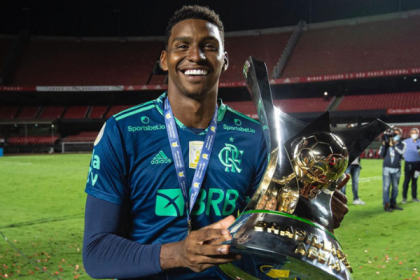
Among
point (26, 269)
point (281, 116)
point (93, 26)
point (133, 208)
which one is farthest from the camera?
point (93, 26)

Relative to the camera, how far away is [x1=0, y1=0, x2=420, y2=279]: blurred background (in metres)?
30.6

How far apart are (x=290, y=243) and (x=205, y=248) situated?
0.23 metres

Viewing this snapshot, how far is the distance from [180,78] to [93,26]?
42065mm

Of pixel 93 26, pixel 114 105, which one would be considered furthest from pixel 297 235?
pixel 93 26

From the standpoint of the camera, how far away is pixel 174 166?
5.63 feet

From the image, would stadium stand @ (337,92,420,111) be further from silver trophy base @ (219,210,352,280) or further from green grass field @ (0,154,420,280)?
silver trophy base @ (219,210,352,280)

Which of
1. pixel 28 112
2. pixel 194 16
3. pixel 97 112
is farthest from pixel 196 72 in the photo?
pixel 28 112

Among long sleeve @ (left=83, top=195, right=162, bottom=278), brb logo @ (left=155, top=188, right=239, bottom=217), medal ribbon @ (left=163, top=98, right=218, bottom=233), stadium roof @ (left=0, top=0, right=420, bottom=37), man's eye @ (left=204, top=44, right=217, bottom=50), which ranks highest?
stadium roof @ (left=0, top=0, right=420, bottom=37)

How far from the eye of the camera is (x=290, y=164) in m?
1.26

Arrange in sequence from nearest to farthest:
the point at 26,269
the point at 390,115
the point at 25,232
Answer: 1. the point at 26,269
2. the point at 25,232
3. the point at 390,115

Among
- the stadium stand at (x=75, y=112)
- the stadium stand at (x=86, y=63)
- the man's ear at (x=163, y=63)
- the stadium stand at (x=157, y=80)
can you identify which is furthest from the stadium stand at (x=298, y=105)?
the man's ear at (x=163, y=63)

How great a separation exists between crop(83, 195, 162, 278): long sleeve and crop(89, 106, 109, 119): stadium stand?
118 ft

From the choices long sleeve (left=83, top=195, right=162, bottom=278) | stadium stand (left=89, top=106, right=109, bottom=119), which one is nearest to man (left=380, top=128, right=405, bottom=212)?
long sleeve (left=83, top=195, right=162, bottom=278)

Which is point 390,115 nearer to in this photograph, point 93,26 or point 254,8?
point 254,8
